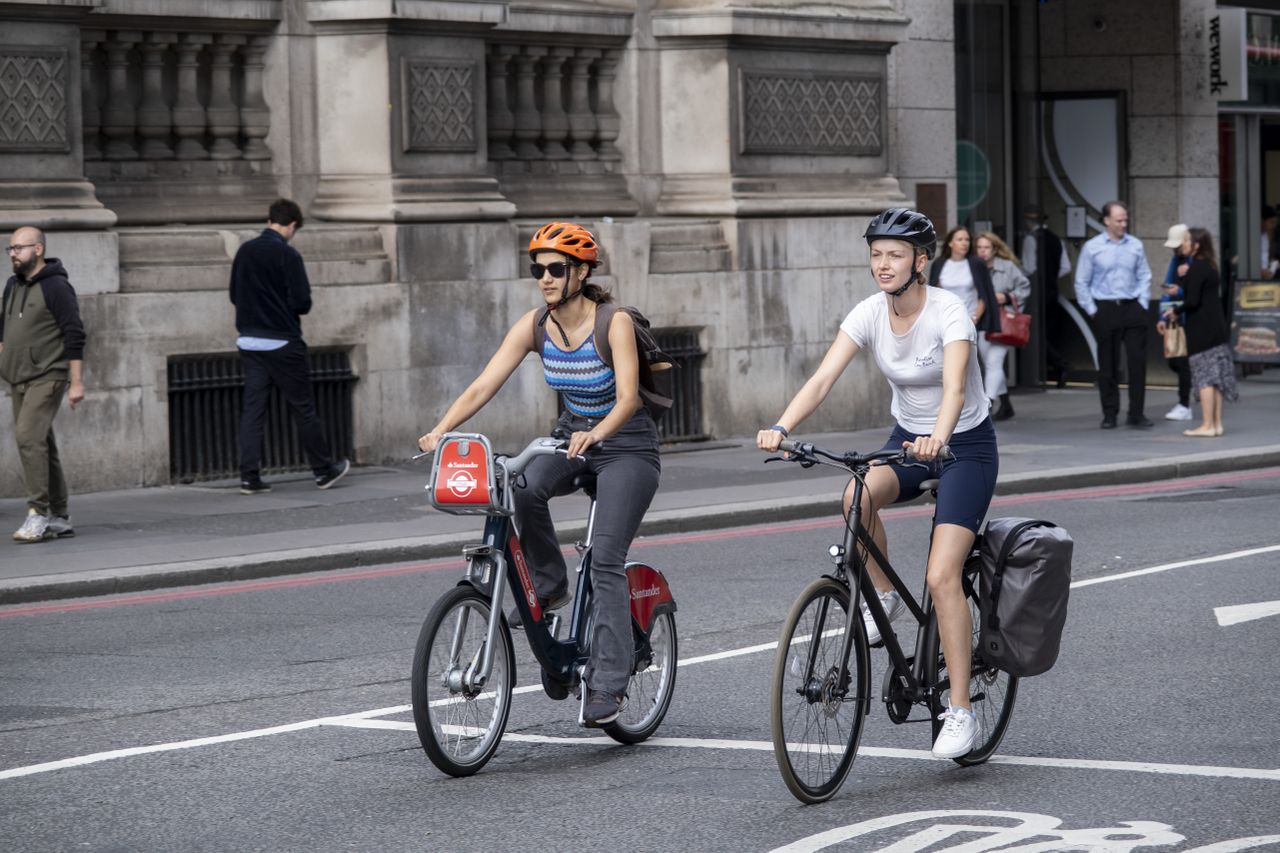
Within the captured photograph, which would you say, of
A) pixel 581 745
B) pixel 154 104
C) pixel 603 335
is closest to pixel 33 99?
pixel 154 104

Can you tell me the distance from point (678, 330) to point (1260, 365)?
9643 millimetres

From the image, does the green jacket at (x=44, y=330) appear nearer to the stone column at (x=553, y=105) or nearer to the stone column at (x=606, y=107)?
the stone column at (x=553, y=105)

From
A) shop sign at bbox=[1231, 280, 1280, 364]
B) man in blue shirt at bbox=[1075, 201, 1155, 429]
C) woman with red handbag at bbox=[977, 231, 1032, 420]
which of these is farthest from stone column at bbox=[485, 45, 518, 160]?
shop sign at bbox=[1231, 280, 1280, 364]

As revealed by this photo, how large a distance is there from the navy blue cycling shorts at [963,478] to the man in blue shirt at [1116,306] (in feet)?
40.6

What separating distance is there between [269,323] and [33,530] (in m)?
2.71

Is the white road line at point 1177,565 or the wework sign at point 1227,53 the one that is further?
the wework sign at point 1227,53

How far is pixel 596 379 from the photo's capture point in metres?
7.11

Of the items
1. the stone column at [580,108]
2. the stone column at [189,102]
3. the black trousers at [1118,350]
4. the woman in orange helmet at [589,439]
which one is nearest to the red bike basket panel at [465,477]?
the woman in orange helmet at [589,439]

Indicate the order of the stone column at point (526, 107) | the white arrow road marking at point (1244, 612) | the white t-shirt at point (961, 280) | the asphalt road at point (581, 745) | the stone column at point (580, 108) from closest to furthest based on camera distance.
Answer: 1. the asphalt road at point (581, 745)
2. the white arrow road marking at point (1244, 612)
3. the stone column at point (526, 107)
4. the stone column at point (580, 108)
5. the white t-shirt at point (961, 280)

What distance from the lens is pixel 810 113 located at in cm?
1888

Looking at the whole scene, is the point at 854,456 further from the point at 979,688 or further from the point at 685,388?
the point at 685,388

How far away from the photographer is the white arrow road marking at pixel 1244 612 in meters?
9.51

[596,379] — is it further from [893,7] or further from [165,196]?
[893,7]

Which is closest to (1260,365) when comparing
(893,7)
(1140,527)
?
(893,7)
